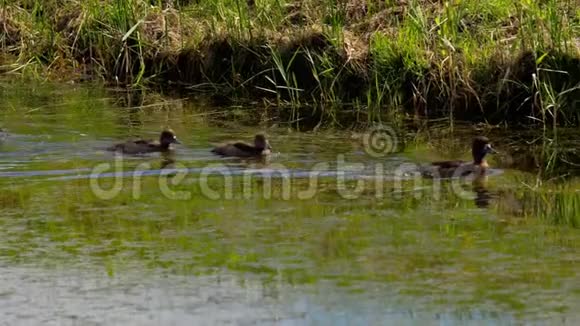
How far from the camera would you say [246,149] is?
35.8ft

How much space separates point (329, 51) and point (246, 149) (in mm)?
2601

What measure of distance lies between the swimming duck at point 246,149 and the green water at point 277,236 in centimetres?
14

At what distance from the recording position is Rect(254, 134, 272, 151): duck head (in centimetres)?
1095

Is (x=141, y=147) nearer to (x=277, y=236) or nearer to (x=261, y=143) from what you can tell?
(x=261, y=143)

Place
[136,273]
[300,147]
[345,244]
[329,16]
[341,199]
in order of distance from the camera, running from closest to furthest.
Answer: [136,273], [345,244], [341,199], [300,147], [329,16]

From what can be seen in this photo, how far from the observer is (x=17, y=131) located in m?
11.8

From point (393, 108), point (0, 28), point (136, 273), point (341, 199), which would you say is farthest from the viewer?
point (0, 28)

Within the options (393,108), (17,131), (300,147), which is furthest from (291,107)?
(17,131)

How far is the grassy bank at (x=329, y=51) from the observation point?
12.2m

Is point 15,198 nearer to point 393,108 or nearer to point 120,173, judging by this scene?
point 120,173

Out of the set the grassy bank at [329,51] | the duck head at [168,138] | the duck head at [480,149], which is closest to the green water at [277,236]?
the duck head at [168,138]

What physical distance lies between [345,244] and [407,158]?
3046mm

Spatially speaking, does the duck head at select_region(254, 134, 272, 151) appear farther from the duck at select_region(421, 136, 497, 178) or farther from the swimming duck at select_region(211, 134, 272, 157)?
the duck at select_region(421, 136, 497, 178)

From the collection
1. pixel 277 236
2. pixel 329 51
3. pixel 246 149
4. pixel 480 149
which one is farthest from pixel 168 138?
pixel 277 236
